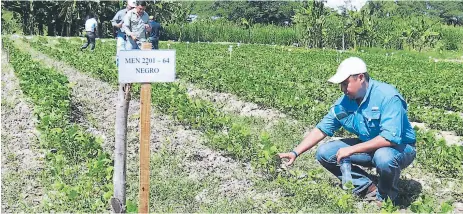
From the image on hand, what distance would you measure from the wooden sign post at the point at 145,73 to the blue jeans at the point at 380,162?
1791mm

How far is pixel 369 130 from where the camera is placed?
462 centimetres

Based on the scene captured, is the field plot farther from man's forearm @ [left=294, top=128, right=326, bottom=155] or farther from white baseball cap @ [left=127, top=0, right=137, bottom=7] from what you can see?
white baseball cap @ [left=127, top=0, right=137, bottom=7]

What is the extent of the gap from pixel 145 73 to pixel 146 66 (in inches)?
1.7

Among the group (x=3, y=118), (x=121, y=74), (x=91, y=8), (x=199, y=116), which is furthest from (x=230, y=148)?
(x=91, y=8)

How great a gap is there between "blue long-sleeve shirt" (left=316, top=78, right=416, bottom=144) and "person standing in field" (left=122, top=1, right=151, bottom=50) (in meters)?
5.44

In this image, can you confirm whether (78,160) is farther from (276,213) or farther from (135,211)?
(276,213)

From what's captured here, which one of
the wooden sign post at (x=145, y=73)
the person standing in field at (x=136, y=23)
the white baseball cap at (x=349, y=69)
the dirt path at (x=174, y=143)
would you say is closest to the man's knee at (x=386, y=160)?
the white baseball cap at (x=349, y=69)

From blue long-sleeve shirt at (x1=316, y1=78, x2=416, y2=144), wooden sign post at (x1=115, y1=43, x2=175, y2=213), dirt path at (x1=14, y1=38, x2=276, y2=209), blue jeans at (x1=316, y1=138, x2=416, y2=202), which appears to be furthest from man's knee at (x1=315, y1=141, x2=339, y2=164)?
wooden sign post at (x1=115, y1=43, x2=175, y2=213)

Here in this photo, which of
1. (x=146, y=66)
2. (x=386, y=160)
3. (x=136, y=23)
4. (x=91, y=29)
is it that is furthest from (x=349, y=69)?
(x=91, y=29)

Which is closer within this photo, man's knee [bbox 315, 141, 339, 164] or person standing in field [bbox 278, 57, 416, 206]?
person standing in field [bbox 278, 57, 416, 206]

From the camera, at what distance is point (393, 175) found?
4539 mm

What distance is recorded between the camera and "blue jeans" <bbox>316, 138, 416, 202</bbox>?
14.6 feet

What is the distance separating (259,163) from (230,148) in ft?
1.66

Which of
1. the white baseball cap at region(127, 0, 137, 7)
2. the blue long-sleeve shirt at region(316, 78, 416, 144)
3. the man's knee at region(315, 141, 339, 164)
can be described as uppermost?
the white baseball cap at region(127, 0, 137, 7)
